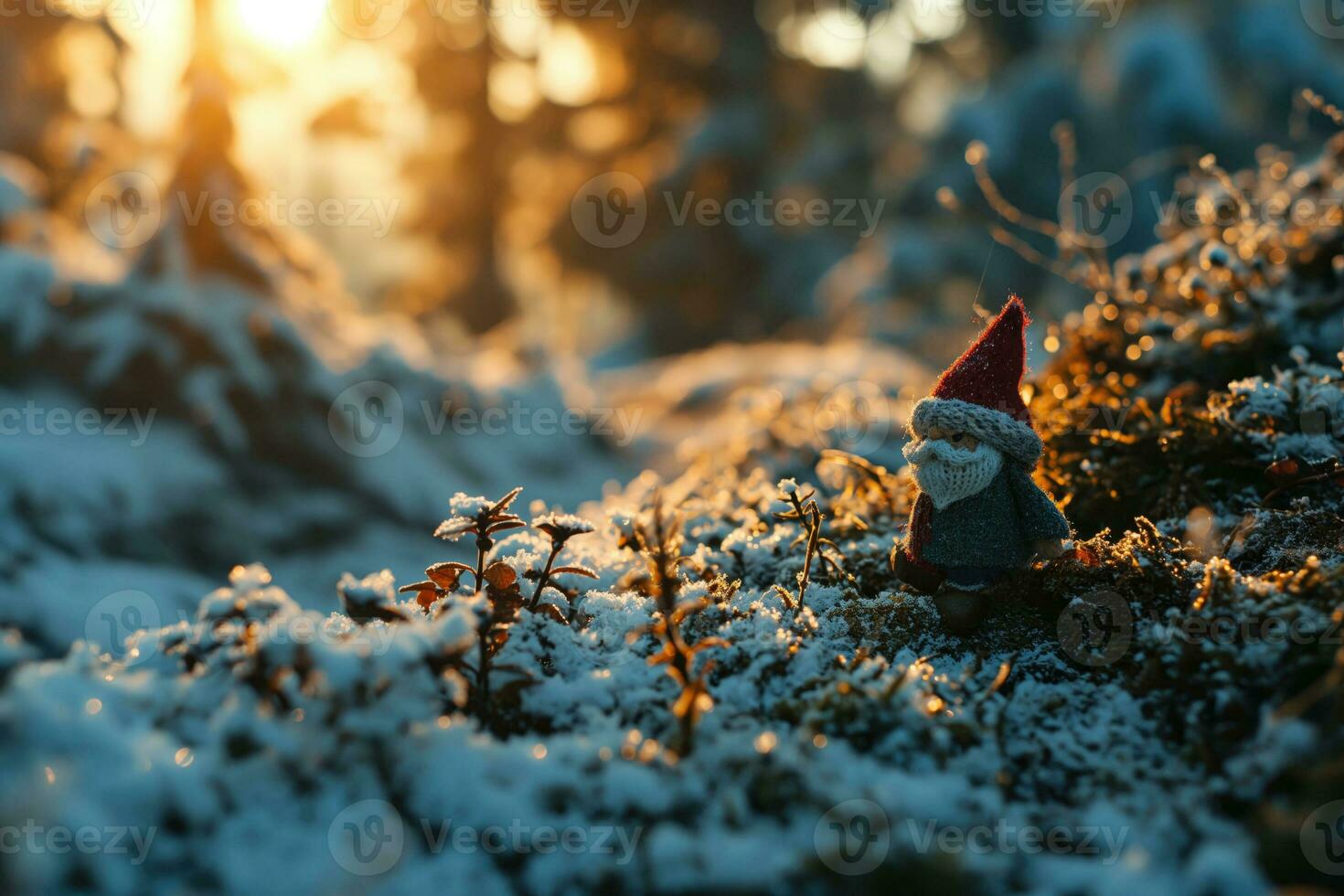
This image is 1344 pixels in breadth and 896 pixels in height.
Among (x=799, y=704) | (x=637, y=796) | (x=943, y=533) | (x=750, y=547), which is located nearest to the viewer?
(x=637, y=796)

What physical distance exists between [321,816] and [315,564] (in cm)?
492

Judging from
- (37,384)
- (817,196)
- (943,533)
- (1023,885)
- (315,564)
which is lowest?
(1023,885)

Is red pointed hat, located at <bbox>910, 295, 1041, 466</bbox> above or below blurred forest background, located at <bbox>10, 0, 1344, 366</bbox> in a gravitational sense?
below

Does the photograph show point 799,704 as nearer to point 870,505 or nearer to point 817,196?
point 870,505

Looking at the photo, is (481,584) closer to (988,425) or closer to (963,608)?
(963,608)

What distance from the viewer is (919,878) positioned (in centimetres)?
149

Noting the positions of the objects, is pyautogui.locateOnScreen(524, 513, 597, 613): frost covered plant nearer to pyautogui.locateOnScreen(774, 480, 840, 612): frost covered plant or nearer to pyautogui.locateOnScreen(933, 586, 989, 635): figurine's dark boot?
pyautogui.locateOnScreen(774, 480, 840, 612): frost covered plant

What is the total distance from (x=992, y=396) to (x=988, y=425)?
12 cm

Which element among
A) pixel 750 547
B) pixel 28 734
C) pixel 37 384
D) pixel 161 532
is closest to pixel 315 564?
pixel 161 532

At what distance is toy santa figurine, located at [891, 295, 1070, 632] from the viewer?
8.14 feet

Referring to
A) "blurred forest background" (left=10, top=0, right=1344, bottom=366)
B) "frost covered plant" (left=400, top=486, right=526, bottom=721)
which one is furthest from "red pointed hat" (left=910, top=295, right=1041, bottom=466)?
"blurred forest background" (left=10, top=0, right=1344, bottom=366)

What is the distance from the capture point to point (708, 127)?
728 inches

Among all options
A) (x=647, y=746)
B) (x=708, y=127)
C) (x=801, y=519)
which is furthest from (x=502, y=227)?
(x=647, y=746)

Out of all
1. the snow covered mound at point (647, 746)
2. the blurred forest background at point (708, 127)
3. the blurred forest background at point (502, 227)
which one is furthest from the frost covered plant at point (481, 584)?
the blurred forest background at point (708, 127)
